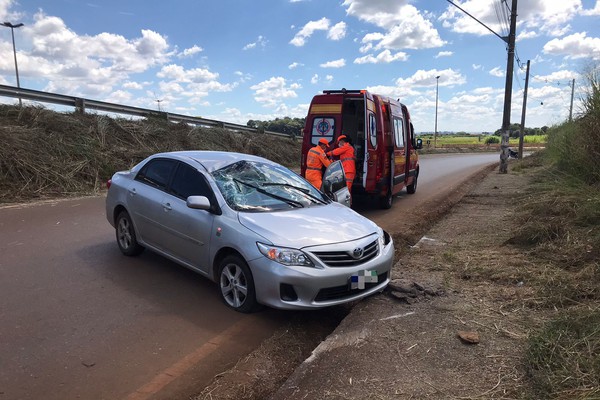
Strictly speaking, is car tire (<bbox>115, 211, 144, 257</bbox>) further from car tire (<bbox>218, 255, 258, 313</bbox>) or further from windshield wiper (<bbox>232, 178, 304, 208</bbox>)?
car tire (<bbox>218, 255, 258, 313</bbox>)

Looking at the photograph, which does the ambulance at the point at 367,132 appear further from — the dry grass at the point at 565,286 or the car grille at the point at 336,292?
the car grille at the point at 336,292

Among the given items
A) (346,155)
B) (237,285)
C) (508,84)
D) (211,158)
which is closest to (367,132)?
(346,155)

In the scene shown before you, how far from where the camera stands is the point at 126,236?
6.33 m

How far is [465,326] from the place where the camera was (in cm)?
404

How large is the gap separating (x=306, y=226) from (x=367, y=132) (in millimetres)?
5568

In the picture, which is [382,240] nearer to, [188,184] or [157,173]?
[188,184]

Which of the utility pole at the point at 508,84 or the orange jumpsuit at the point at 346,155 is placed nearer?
the orange jumpsuit at the point at 346,155

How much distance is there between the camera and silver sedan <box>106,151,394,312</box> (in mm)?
4203

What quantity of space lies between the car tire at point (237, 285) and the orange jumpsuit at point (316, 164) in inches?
181

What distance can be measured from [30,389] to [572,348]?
12.1ft

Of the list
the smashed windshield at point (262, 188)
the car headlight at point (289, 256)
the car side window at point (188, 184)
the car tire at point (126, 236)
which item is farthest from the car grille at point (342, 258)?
the car tire at point (126, 236)

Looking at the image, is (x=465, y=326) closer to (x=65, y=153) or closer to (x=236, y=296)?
(x=236, y=296)

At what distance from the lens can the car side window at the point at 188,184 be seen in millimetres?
5203

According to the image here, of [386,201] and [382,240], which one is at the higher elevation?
[382,240]
